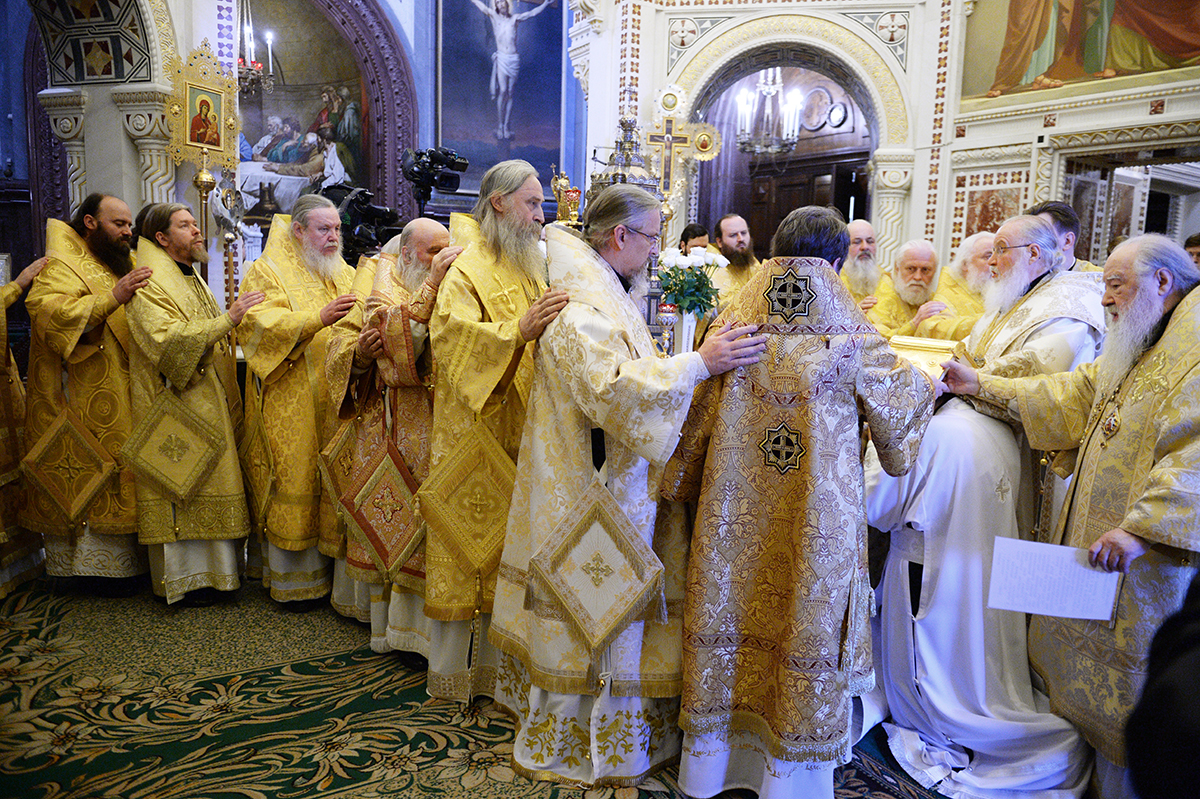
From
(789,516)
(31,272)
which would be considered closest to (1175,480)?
(789,516)

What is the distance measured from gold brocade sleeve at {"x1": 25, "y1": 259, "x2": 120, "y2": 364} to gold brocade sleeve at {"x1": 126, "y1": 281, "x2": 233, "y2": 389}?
0.51 feet

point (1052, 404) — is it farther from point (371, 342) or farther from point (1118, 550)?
point (371, 342)

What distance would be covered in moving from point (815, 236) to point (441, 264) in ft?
5.09

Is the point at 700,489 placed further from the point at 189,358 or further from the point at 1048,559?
the point at 189,358

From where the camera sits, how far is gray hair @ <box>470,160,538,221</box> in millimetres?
3010

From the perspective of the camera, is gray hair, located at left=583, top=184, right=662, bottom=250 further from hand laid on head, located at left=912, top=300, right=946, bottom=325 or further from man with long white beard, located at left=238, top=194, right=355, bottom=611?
hand laid on head, located at left=912, top=300, right=946, bottom=325

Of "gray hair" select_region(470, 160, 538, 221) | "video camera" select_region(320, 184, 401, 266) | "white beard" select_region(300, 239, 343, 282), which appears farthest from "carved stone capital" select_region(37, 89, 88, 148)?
"gray hair" select_region(470, 160, 538, 221)

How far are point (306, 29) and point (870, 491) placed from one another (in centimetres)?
1393

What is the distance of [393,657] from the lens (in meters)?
3.59

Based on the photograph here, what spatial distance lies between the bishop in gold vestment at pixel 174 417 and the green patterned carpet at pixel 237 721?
27cm

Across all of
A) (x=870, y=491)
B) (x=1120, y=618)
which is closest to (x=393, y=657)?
(x=870, y=491)

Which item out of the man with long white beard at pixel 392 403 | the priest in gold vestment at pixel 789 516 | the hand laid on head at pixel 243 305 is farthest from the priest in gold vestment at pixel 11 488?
the priest in gold vestment at pixel 789 516

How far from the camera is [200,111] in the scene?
23.2 feet

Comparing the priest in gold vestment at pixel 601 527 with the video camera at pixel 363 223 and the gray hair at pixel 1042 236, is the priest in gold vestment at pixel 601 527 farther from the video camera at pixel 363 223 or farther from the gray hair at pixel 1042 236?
the video camera at pixel 363 223
